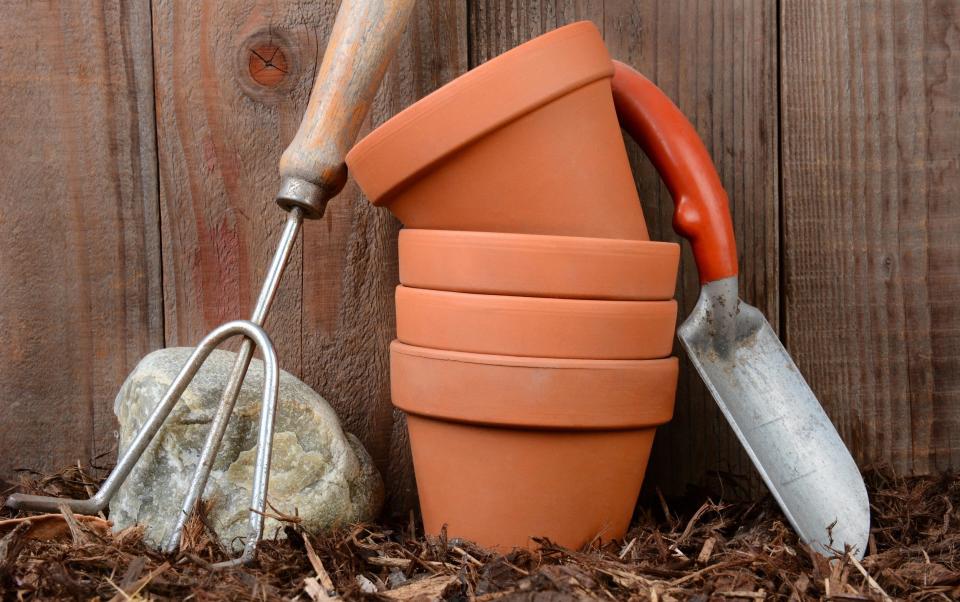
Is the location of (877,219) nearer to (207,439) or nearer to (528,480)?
(528,480)

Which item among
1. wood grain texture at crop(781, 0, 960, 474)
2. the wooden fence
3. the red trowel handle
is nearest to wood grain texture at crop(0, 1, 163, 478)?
the wooden fence

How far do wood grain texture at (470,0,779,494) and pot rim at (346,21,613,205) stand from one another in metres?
0.27

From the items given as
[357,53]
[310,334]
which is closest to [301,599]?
[310,334]

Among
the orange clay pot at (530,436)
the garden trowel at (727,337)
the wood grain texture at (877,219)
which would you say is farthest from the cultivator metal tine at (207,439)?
the wood grain texture at (877,219)

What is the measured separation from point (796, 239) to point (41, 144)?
96 cm

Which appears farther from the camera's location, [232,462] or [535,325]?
[232,462]

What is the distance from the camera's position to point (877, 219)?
112 cm

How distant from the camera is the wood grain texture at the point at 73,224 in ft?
3.65

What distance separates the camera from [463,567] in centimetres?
84

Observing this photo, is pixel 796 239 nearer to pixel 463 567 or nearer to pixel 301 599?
pixel 463 567

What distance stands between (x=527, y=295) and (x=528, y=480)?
0.60 feet

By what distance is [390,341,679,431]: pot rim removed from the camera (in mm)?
849

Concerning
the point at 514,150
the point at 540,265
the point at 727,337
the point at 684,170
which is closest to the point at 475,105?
the point at 514,150

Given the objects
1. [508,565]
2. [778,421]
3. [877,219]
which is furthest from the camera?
[877,219]
